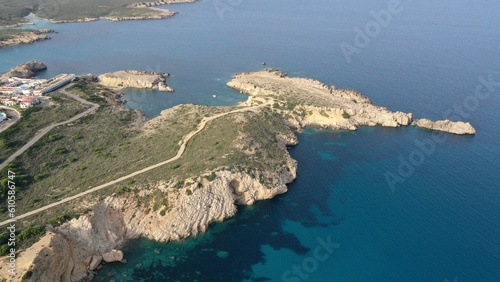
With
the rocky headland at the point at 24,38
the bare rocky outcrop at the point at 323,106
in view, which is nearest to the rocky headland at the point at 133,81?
the bare rocky outcrop at the point at 323,106

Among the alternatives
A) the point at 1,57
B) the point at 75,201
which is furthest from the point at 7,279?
the point at 1,57

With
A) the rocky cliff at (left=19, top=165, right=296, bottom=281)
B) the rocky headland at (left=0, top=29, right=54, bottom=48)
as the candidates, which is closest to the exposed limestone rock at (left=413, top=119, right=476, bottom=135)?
the rocky cliff at (left=19, top=165, right=296, bottom=281)

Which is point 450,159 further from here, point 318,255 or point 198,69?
point 198,69

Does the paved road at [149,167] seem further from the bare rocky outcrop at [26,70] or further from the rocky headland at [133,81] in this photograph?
the bare rocky outcrop at [26,70]

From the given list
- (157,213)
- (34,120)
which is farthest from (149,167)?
(34,120)

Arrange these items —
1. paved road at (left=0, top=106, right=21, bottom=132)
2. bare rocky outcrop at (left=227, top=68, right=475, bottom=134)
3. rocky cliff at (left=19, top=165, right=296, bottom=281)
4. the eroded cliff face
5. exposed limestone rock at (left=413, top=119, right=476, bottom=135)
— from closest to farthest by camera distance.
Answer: rocky cliff at (left=19, top=165, right=296, bottom=281), the eroded cliff face, paved road at (left=0, top=106, right=21, bottom=132), exposed limestone rock at (left=413, top=119, right=476, bottom=135), bare rocky outcrop at (left=227, top=68, right=475, bottom=134)

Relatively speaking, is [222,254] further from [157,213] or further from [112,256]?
[112,256]

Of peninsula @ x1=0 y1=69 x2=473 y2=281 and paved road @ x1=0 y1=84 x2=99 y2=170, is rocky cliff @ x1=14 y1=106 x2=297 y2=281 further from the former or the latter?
paved road @ x1=0 y1=84 x2=99 y2=170
